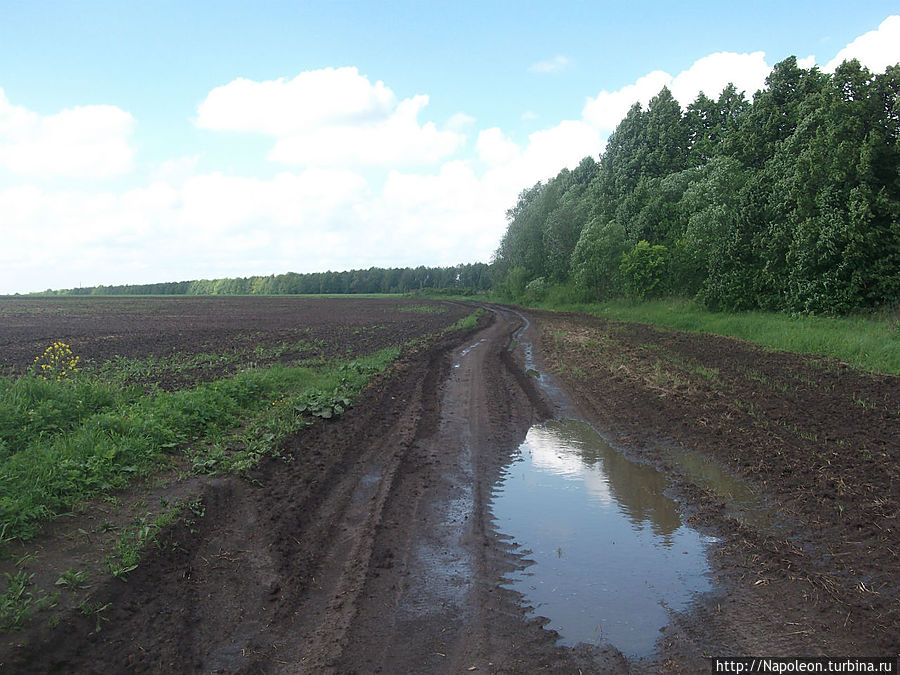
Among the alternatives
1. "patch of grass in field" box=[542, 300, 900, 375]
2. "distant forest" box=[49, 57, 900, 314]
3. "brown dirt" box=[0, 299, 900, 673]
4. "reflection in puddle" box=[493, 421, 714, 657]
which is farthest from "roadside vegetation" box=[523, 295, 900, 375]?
"reflection in puddle" box=[493, 421, 714, 657]

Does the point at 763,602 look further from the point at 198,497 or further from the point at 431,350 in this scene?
the point at 431,350

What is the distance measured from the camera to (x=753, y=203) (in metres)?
24.9

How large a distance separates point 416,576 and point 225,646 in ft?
5.34

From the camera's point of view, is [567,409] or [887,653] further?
[567,409]

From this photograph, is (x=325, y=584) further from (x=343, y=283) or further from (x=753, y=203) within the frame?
(x=343, y=283)

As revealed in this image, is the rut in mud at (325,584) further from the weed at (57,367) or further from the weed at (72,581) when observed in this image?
the weed at (57,367)

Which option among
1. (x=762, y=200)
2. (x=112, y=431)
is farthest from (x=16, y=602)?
(x=762, y=200)

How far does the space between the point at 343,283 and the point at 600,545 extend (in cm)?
14691

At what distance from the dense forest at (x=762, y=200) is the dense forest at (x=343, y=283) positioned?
7098cm

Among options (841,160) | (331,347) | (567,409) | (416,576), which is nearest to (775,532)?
(416,576)

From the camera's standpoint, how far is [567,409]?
11.6 m

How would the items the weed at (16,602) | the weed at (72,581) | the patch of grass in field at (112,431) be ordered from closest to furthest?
1. the weed at (16,602)
2. the weed at (72,581)
3. the patch of grass in field at (112,431)

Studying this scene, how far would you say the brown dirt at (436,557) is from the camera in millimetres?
3754

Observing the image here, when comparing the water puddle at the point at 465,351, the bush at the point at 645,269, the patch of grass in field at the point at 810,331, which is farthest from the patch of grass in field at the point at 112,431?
the bush at the point at 645,269
